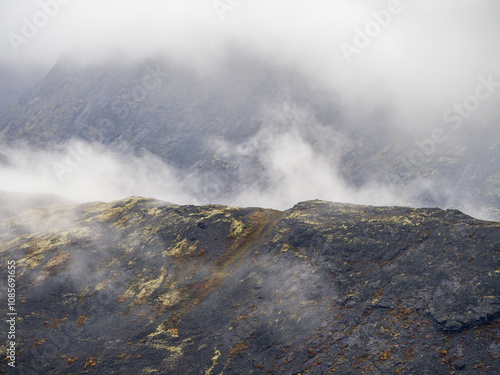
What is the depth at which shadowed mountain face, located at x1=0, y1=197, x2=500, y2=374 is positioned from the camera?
22.5 meters

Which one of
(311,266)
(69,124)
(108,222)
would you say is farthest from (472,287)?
(69,124)

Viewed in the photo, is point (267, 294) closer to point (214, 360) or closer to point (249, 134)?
point (214, 360)

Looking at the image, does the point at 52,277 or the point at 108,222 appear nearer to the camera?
the point at 52,277

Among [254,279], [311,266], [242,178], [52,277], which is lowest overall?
[52,277]

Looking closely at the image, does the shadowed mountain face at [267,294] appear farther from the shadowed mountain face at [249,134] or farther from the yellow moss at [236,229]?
the shadowed mountain face at [249,134]

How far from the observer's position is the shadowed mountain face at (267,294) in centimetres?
2255

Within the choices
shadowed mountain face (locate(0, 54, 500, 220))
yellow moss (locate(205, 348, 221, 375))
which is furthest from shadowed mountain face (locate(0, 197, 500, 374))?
shadowed mountain face (locate(0, 54, 500, 220))

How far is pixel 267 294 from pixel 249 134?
123318mm

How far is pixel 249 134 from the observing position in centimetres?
14975

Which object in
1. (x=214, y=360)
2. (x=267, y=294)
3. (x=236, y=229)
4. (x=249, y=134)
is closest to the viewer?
(x=214, y=360)

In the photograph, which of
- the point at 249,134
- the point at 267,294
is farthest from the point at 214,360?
the point at 249,134

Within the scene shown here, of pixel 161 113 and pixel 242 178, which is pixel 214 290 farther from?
pixel 161 113

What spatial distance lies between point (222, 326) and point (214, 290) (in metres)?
5.86

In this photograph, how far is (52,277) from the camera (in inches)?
1499
